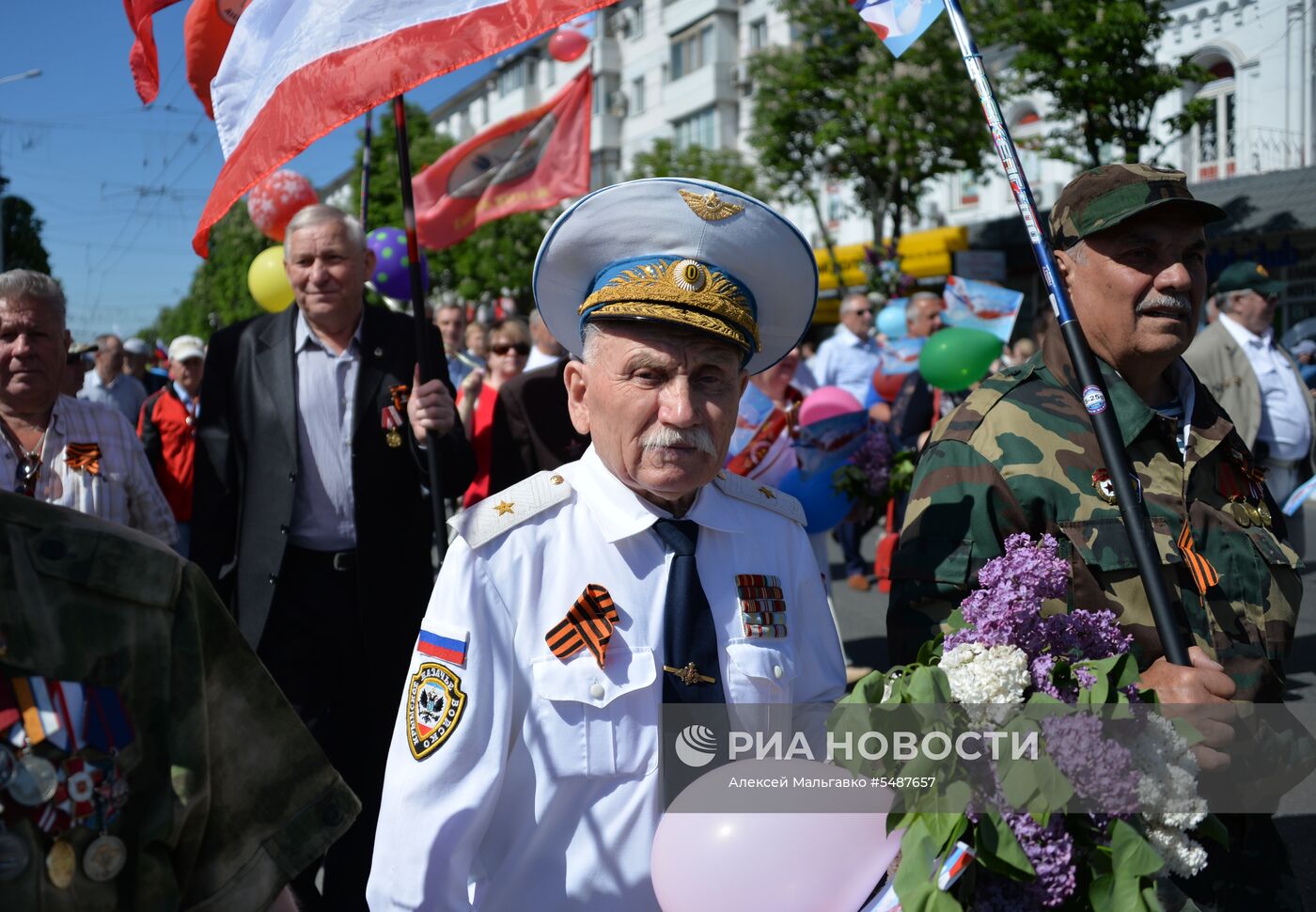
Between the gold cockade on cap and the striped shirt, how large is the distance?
8.16 feet

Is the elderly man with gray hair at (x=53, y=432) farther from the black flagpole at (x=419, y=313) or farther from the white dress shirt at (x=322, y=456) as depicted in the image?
the black flagpole at (x=419, y=313)

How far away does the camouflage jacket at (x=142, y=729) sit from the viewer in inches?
44.3

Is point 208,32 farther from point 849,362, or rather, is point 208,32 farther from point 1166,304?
point 849,362

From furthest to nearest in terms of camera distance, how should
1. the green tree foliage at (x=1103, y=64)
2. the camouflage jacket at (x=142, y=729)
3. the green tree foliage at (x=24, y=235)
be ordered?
1. the green tree foliage at (x=24, y=235)
2. the green tree foliage at (x=1103, y=64)
3. the camouflage jacket at (x=142, y=729)

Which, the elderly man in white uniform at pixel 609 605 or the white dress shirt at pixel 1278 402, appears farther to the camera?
the white dress shirt at pixel 1278 402

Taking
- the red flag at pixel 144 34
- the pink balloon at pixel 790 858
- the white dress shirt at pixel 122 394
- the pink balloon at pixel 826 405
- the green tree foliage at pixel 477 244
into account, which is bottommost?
the pink balloon at pixel 790 858

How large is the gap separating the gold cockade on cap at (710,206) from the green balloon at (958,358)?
233 inches

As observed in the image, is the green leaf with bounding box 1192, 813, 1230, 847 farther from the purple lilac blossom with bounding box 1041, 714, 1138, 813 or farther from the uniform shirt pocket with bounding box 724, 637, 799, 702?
the uniform shirt pocket with bounding box 724, 637, 799, 702

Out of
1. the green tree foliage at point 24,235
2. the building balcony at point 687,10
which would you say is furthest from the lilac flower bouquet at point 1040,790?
the green tree foliage at point 24,235

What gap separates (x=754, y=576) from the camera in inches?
87.7

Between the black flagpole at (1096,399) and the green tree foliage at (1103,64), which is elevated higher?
the green tree foliage at (1103,64)

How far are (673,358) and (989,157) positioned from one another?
2688cm

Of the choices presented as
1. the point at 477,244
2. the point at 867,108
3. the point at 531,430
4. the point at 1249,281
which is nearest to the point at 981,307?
the point at 1249,281

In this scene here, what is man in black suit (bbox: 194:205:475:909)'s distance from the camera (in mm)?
3922
